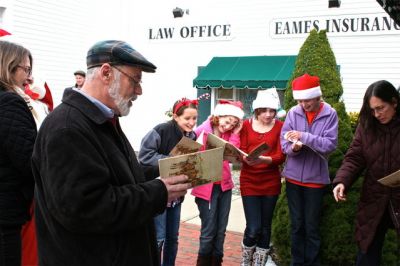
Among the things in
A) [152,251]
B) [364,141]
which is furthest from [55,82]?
[152,251]

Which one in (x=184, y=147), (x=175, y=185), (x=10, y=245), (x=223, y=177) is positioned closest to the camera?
(x=175, y=185)

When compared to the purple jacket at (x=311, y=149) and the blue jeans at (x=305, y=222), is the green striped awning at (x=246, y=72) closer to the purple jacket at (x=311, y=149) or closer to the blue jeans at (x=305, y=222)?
the purple jacket at (x=311, y=149)

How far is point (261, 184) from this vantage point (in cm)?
455

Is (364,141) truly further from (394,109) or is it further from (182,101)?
(182,101)

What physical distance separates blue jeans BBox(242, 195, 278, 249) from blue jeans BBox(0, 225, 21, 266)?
240cm

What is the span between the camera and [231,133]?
4672 millimetres

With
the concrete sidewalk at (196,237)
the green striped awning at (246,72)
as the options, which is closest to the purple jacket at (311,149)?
the concrete sidewalk at (196,237)

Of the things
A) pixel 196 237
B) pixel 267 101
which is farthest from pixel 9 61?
pixel 196 237

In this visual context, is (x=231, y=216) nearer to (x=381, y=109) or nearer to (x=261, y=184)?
(x=261, y=184)

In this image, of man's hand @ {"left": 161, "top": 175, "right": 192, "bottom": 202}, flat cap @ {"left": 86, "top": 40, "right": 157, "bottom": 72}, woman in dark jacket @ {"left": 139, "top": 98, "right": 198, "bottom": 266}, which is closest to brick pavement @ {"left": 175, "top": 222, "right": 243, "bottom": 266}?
woman in dark jacket @ {"left": 139, "top": 98, "right": 198, "bottom": 266}

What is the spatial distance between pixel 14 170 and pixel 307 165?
272cm

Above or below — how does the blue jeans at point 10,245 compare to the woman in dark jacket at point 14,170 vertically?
below

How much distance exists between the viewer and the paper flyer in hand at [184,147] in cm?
257

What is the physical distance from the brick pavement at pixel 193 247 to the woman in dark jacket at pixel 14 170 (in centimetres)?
262
